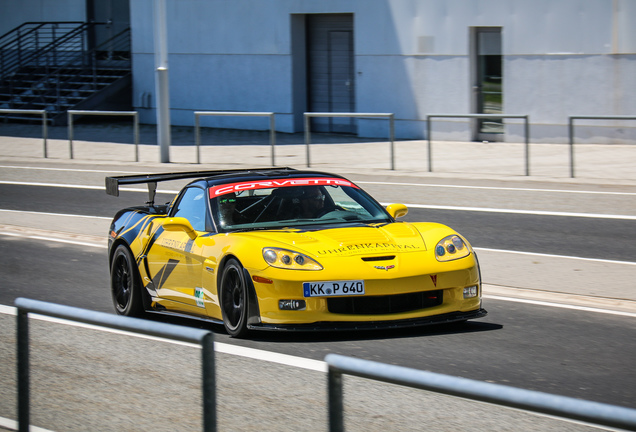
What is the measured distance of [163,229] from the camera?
9.05m

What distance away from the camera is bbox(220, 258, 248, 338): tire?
7.75 m

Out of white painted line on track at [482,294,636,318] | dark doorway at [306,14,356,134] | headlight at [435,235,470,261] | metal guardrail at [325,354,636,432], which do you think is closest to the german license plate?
headlight at [435,235,470,261]

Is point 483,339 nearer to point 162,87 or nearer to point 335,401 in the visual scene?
point 335,401

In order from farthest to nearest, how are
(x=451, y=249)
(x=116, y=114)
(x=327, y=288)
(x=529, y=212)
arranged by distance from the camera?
(x=116, y=114), (x=529, y=212), (x=451, y=249), (x=327, y=288)

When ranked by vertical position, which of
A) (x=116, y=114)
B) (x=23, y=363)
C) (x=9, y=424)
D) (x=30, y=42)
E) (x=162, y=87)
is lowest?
(x=9, y=424)

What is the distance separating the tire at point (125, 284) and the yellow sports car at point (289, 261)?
0.01 m

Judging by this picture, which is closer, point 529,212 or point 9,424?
point 9,424

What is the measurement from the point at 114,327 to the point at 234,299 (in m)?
3.93

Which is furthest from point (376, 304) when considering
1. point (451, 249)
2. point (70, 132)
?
point (70, 132)

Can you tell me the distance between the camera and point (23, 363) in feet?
14.8

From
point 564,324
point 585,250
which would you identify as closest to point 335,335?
point 564,324

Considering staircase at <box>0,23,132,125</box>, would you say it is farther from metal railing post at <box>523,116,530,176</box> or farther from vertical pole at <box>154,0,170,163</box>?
metal railing post at <box>523,116,530,176</box>

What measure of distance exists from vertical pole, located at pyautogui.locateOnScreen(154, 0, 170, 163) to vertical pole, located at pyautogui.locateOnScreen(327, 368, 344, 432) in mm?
19085

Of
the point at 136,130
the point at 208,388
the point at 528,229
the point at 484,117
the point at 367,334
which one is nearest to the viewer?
the point at 208,388
